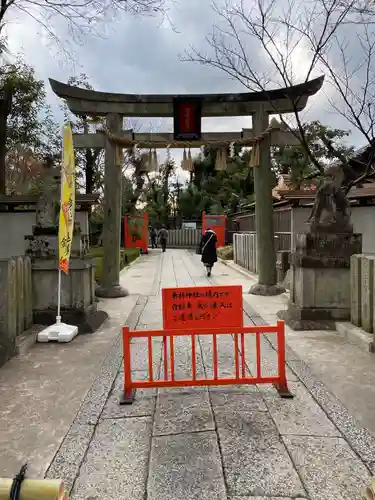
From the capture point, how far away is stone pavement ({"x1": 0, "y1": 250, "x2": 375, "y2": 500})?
8.66ft

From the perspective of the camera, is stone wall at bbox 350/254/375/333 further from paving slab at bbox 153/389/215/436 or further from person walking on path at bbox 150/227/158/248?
person walking on path at bbox 150/227/158/248

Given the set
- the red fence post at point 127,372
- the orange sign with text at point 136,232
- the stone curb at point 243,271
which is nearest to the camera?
the red fence post at point 127,372

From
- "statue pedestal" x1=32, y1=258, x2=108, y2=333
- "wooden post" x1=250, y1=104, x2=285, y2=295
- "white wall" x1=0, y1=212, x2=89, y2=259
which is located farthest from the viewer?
"white wall" x1=0, y1=212, x2=89, y2=259

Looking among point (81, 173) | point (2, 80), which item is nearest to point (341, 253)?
point (2, 80)

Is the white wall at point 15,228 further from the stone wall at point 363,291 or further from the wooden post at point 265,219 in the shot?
the stone wall at point 363,291

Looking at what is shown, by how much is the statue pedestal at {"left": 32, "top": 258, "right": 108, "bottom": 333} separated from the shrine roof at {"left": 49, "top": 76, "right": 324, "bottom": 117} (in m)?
4.77

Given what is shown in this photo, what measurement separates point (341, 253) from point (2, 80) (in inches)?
606

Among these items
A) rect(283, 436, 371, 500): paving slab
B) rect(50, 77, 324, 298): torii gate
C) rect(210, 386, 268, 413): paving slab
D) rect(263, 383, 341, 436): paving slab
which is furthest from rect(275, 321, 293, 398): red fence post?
rect(50, 77, 324, 298): torii gate

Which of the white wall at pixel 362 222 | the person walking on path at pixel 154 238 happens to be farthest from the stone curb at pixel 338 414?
the person walking on path at pixel 154 238

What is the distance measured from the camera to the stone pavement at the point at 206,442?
2639mm

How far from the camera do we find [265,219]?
10289mm

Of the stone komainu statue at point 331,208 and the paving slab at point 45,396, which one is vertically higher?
the stone komainu statue at point 331,208

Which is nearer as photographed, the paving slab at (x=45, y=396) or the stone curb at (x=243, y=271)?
the paving slab at (x=45, y=396)

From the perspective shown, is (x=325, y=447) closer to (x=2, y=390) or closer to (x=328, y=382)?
(x=328, y=382)
